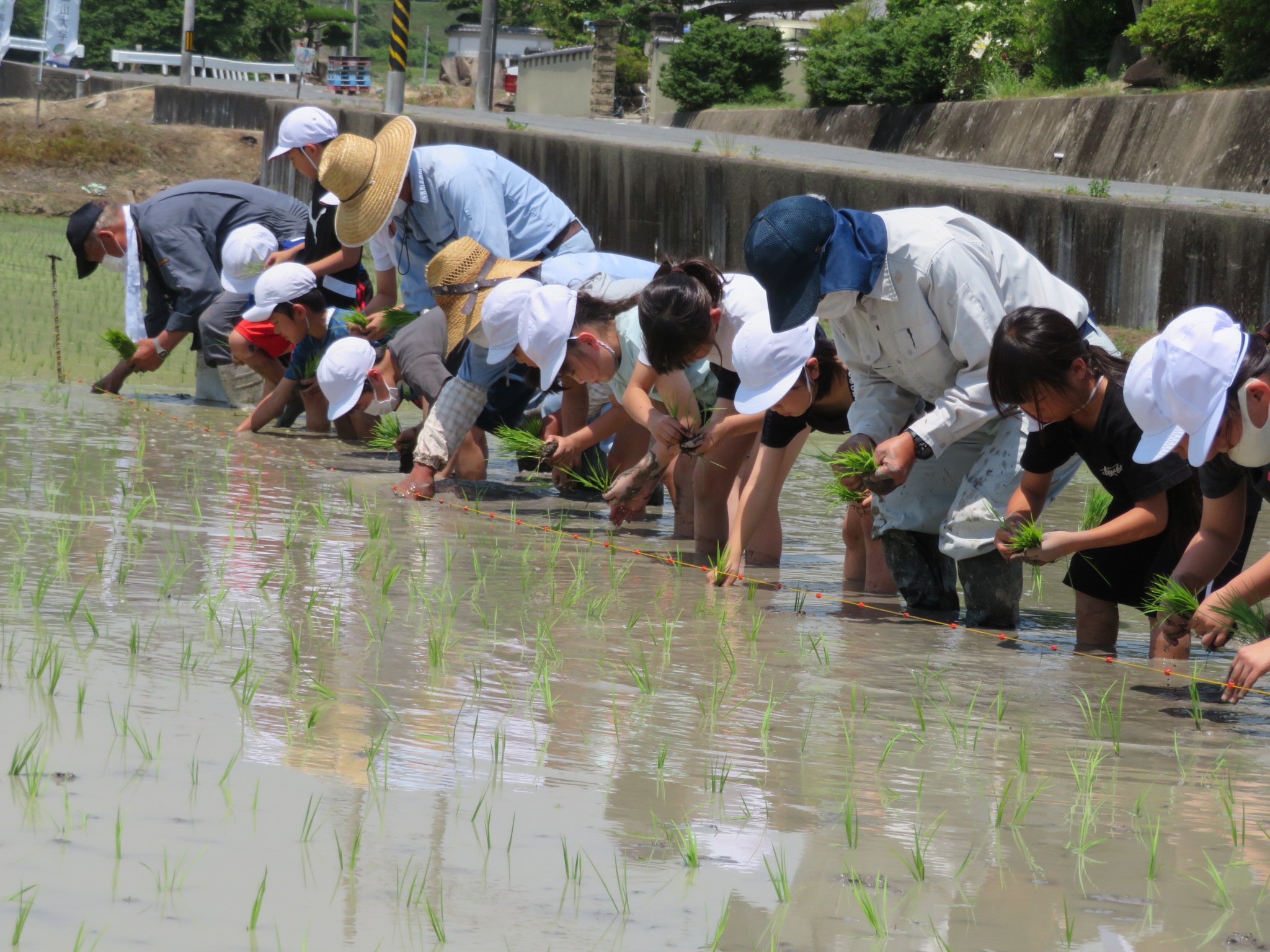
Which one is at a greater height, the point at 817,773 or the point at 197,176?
the point at 197,176

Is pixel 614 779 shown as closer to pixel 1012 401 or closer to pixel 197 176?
pixel 1012 401

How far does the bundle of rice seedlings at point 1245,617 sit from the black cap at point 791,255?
118cm

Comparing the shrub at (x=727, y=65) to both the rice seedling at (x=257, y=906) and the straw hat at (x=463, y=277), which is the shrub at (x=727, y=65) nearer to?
the straw hat at (x=463, y=277)

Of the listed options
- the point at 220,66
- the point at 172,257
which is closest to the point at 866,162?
the point at 172,257

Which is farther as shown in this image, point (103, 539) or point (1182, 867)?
point (103, 539)

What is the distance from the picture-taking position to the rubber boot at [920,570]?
4.18 m

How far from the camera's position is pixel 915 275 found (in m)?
3.74

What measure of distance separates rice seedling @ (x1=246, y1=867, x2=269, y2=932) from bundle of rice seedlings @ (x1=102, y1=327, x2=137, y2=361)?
20.2 ft

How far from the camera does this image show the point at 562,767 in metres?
2.41

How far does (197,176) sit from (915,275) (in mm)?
20108

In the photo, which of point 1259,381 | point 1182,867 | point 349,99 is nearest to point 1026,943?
point 1182,867

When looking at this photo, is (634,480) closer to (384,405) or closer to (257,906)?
(384,405)

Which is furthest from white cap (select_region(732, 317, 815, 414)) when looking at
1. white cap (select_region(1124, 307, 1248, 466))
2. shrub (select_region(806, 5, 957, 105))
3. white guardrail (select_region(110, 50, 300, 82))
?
white guardrail (select_region(110, 50, 300, 82))

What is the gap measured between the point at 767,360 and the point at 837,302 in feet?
1.19
